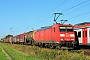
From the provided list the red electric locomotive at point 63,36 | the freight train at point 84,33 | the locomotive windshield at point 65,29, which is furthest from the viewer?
the freight train at point 84,33

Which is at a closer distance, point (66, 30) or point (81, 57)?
point (81, 57)

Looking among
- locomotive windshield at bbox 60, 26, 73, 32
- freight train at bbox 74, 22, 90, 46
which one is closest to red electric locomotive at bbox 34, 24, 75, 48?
locomotive windshield at bbox 60, 26, 73, 32

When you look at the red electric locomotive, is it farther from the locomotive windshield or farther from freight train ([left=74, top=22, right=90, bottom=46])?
freight train ([left=74, top=22, right=90, bottom=46])

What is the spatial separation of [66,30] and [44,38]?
837 cm

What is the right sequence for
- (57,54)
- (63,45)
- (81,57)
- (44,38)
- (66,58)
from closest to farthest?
(81,57) < (66,58) < (57,54) < (63,45) < (44,38)

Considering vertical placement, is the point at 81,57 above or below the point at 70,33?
below

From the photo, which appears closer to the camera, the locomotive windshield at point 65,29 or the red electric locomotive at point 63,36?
the red electric locomotive at point 63,36

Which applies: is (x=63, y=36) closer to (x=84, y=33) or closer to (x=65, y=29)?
(x=65, y=29)

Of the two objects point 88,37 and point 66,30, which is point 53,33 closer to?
point 66,30

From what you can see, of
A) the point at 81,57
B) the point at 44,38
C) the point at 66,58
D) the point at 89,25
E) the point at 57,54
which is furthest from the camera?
the point at 44,38

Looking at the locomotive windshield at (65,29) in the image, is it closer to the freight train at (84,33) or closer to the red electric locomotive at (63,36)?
the red electric locomotive at (63,36)

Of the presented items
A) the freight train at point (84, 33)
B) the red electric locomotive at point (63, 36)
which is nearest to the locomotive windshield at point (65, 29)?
the red electric locomotive at point (63, 36)

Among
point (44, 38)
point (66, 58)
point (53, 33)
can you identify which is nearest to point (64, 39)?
point (53, 33)

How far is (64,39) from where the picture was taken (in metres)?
27.9
